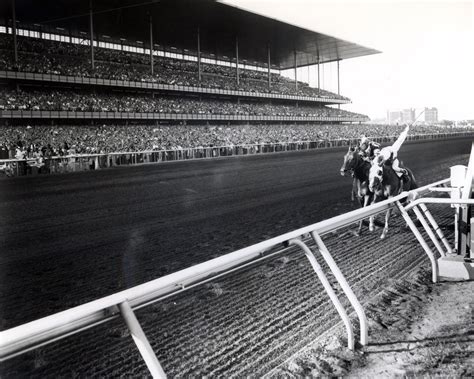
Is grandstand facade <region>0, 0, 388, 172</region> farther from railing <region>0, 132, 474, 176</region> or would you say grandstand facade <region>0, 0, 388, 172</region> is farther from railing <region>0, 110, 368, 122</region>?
railing <region>0, 132, 474, 176</region>

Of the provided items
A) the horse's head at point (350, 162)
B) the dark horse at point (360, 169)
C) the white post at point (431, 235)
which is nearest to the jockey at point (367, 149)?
the dark horse at point (360, 169)

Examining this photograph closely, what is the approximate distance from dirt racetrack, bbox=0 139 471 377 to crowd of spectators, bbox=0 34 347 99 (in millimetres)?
19191

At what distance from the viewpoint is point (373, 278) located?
184 inches

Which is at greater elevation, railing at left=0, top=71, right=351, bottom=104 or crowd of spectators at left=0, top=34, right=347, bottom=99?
crowd of spectators at left=0, top=34, right=347, bottom=99

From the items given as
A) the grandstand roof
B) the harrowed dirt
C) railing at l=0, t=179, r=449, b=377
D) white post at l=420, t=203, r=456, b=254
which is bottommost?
the harrowed dirt

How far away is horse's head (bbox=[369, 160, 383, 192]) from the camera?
7297mm

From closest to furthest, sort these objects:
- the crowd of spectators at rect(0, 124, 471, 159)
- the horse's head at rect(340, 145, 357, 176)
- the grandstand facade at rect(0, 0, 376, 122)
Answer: the horse's head at rect(340, 145, 357, 176)
the crowd of spectators at rect(0, 124, 471, 159)
the grandstand facade at rect(0, 0, 376, 122)

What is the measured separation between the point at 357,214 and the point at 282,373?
170 cm

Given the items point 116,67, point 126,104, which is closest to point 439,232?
point 126,104

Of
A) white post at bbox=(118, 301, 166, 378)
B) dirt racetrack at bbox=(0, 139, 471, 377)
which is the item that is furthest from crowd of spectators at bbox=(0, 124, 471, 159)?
white post at bbox=(118, 301, 166, 378)

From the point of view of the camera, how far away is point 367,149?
26.9 ft

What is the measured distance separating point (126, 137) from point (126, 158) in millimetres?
6457

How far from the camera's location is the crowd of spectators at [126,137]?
2023 cm

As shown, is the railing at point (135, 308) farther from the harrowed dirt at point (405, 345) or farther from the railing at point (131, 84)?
the railing at point (131, 84)
